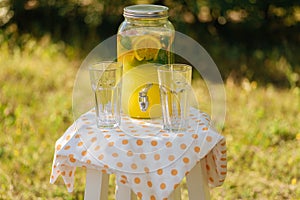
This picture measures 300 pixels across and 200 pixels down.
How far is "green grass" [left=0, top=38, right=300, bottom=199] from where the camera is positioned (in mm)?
2982

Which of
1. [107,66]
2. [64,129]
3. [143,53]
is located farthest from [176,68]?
[64,129]

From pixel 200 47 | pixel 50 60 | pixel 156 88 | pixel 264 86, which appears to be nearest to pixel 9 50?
pixel 50 60

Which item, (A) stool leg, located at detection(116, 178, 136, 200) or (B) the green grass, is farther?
(B) the green grass

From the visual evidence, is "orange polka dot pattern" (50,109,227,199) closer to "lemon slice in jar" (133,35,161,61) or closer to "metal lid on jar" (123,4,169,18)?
"lemon slice in jar" (133,35,161,61)

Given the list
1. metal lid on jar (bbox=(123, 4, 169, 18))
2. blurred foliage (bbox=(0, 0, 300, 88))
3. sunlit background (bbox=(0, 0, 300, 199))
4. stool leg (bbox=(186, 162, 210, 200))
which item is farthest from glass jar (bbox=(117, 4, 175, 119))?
blurred foliage (bbox=(0, 0, 300, 88))

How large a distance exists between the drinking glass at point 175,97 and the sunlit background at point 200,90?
1.08m

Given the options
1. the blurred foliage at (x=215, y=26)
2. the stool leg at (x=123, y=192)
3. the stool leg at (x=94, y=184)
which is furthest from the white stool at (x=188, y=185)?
the blurred foliage at (x=215, y=26)

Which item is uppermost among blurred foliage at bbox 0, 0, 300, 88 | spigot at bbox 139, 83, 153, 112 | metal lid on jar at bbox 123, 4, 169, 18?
metal lid on jar at bbox 123, 4, 169, 18

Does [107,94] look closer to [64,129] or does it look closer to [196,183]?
[196,183]

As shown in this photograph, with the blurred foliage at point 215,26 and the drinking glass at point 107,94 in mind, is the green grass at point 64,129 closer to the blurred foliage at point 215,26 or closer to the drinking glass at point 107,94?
the blurred foliage at point 215,26

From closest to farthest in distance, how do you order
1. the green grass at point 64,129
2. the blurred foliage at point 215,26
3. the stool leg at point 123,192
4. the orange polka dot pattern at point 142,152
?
the orange polka dot pattern at point 142,152 → the stool leg at point 123,192 → the green grass at point 64,129 → the blurred foliage at point 215,26

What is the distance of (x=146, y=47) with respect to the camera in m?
1.93

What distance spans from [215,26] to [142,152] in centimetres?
295

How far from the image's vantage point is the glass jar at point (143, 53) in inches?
76.1
